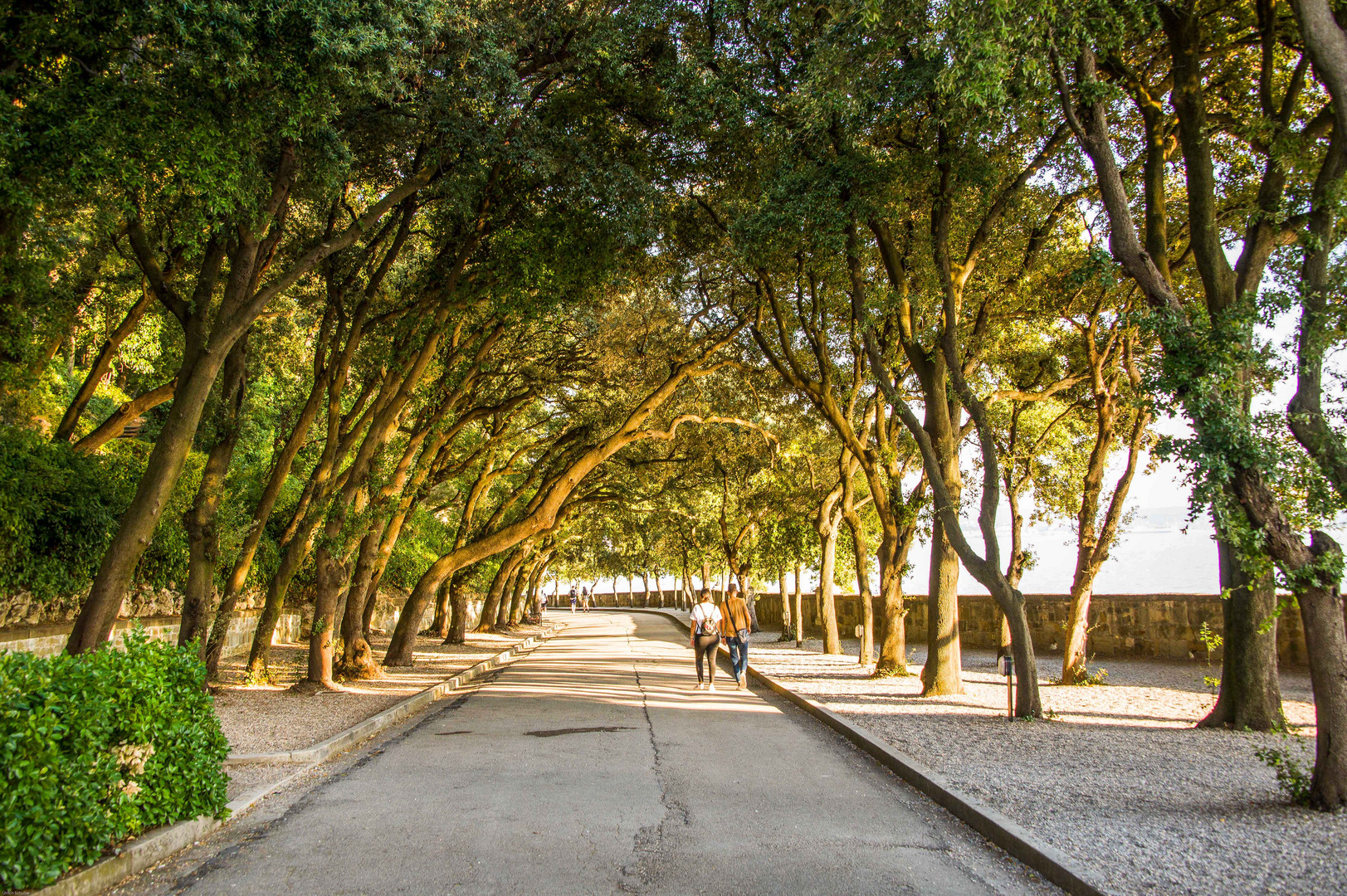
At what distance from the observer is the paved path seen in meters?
4.80

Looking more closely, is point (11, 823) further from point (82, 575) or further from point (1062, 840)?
point (82, 575)

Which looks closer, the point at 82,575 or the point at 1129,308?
the point at 1129,308

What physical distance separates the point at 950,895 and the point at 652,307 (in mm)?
13409

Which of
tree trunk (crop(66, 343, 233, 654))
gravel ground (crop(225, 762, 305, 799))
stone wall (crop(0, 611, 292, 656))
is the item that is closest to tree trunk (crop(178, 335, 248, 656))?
stone wall (crop(0, 611, 292, 656))

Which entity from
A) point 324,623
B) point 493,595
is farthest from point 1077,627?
point 493,595

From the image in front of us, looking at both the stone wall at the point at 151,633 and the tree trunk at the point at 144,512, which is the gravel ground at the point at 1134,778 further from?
the tree trunk at the point at 144,512

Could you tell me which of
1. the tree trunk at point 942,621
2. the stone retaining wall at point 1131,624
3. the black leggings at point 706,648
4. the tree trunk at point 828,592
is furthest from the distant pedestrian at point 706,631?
the stone retaining wall at point 1131,624

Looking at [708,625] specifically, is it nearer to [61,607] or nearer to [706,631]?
[706,631]

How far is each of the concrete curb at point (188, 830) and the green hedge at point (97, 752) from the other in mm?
78

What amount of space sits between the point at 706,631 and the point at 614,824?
31.2 feet

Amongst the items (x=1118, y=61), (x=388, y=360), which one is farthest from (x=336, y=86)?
(x=1118, y=61)

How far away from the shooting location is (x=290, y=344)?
54.1 ft

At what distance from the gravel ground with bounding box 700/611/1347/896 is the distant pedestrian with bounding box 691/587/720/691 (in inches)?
81.1

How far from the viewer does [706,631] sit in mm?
15445
